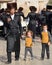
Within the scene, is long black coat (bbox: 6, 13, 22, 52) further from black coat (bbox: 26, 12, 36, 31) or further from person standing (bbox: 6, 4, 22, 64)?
black coat (bbox: 26, 12, 36, 31)

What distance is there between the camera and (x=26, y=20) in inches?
818

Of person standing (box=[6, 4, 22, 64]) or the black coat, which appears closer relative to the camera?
person standing (box=[6, 4, 22, 64])

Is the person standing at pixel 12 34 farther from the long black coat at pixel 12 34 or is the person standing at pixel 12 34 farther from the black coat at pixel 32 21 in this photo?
the black coat at pixel 32 21

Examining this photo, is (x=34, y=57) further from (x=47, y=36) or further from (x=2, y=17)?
(x=2, y=17)

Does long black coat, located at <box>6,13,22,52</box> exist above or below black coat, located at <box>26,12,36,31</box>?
above

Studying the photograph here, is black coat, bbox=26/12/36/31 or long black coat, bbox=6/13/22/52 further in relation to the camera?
black coat, bbox=26/12/36/31

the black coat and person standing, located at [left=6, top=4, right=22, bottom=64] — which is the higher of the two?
person standing, located at [left=6, top=4, right=22, bottom=64]

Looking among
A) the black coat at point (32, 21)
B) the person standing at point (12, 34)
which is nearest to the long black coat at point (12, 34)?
the person standing at point (12, 34)

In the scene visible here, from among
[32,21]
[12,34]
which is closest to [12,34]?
[12,34]

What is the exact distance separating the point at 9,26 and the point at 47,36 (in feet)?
4.77

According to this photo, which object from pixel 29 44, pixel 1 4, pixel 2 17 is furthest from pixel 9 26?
pixel 1 4

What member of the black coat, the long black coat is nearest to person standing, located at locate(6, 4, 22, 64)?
the long black coat

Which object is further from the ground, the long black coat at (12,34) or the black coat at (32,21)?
the long black coat at (12,34)

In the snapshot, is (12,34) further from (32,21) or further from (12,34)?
(32,21)
